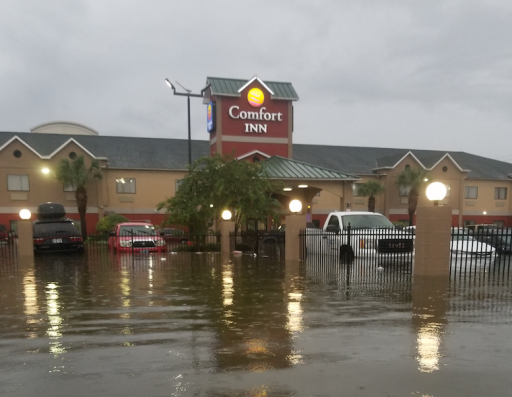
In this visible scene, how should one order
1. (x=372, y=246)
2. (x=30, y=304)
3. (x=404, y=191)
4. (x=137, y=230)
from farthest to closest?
1. (x=404, y=191)
2. (x=137, y=230)
3. (x=372, y=246)
4. (x=30, y=304)

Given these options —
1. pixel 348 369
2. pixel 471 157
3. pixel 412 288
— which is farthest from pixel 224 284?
pixel 471 157

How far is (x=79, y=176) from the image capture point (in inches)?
1340

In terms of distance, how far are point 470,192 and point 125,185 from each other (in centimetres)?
3356

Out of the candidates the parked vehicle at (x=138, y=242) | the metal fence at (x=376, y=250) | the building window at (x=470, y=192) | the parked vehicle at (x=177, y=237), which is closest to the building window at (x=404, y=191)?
the building window at (x=470, y=192)

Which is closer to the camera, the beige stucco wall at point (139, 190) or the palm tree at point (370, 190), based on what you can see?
the beige stucco wall at point (139, 190)

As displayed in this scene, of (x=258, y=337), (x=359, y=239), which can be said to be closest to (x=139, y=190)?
(x=359, y=239)

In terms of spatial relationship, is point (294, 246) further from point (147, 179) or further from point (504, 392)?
point (147, 179)

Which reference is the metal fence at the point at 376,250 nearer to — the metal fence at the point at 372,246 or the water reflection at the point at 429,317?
the metal fence at the point at 372,246

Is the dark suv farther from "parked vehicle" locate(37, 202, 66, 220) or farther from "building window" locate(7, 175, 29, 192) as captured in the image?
"building window" locate(7, 175, 29, 192)

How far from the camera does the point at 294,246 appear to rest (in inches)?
615

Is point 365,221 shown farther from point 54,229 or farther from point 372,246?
point 54,229

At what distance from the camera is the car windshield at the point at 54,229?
63.7 ft

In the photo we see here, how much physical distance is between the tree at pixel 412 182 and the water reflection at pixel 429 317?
31250mm

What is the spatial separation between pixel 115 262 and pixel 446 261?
11.0m
